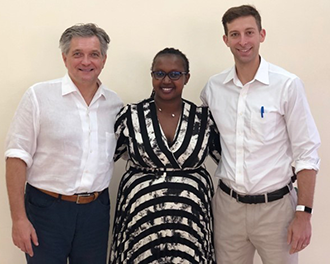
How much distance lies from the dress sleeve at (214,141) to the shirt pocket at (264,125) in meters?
0.23

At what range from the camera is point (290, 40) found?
239 cm

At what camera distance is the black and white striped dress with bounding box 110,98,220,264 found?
5.65 ft

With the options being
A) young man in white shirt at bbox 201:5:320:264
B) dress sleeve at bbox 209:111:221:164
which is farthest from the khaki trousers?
dress sleeve at bbox 209:111:221:164

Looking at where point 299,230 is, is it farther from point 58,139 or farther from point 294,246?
point 58,139

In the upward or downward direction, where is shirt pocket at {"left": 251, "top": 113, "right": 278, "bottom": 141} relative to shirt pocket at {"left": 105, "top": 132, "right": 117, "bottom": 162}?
upward

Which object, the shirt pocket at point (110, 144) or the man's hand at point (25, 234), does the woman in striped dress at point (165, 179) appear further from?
the man's hand at point (25, 234)

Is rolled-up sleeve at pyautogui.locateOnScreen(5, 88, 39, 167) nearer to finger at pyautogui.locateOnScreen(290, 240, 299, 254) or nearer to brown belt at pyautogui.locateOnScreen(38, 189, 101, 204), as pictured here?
brown belt at pyautogui.locateOnScreen(38, 189, 101, 204)

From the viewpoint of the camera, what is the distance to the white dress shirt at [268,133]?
5.61 feet

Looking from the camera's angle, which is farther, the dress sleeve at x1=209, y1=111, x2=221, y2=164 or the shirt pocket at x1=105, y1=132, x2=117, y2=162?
the dress sleeve at x1=209, y1=111, x2=221, y2=164

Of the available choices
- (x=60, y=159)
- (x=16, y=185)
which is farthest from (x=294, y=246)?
(x=16, y=185)

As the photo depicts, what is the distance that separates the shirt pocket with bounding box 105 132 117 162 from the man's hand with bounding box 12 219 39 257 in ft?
1.55

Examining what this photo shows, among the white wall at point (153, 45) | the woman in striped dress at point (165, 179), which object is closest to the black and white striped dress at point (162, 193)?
the woman in striped dress at point (165, 179)

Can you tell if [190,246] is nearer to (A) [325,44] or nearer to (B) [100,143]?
(B) [100,143]

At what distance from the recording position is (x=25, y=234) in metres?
1.61
